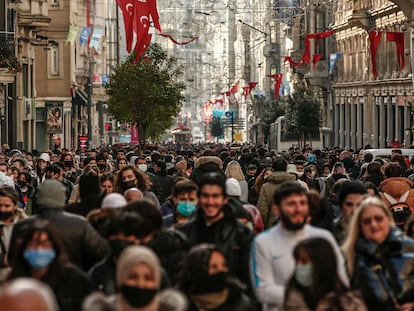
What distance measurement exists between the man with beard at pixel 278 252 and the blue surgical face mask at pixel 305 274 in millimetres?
931

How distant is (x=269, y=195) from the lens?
18.0 meters

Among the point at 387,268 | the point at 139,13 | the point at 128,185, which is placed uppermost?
the point at 139,13

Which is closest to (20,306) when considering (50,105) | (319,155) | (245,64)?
(319,155)

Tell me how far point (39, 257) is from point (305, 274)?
4.90ft

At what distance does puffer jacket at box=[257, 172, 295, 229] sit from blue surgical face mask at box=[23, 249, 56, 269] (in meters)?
8.47

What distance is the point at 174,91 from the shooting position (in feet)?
217

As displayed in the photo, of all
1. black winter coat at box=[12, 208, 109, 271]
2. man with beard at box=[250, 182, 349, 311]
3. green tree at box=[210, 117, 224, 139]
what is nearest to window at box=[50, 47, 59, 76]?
black winter coat at box=[12, 208, 109, 271]

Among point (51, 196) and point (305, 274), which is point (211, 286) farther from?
point (51, 196)

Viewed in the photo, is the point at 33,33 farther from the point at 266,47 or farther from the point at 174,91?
the point at 266,47

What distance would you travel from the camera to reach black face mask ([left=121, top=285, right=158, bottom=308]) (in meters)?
7.94

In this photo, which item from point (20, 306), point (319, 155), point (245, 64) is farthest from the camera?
point (245, 64)

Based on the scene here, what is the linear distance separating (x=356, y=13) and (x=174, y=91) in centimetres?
1324

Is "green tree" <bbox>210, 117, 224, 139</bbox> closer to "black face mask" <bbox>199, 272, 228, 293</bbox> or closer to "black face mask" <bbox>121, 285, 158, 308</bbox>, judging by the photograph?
"black face mask" <bbox>199, 272, 228, 293</bbox>

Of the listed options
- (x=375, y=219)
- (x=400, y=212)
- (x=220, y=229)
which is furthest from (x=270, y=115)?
(x=375, y=219)
